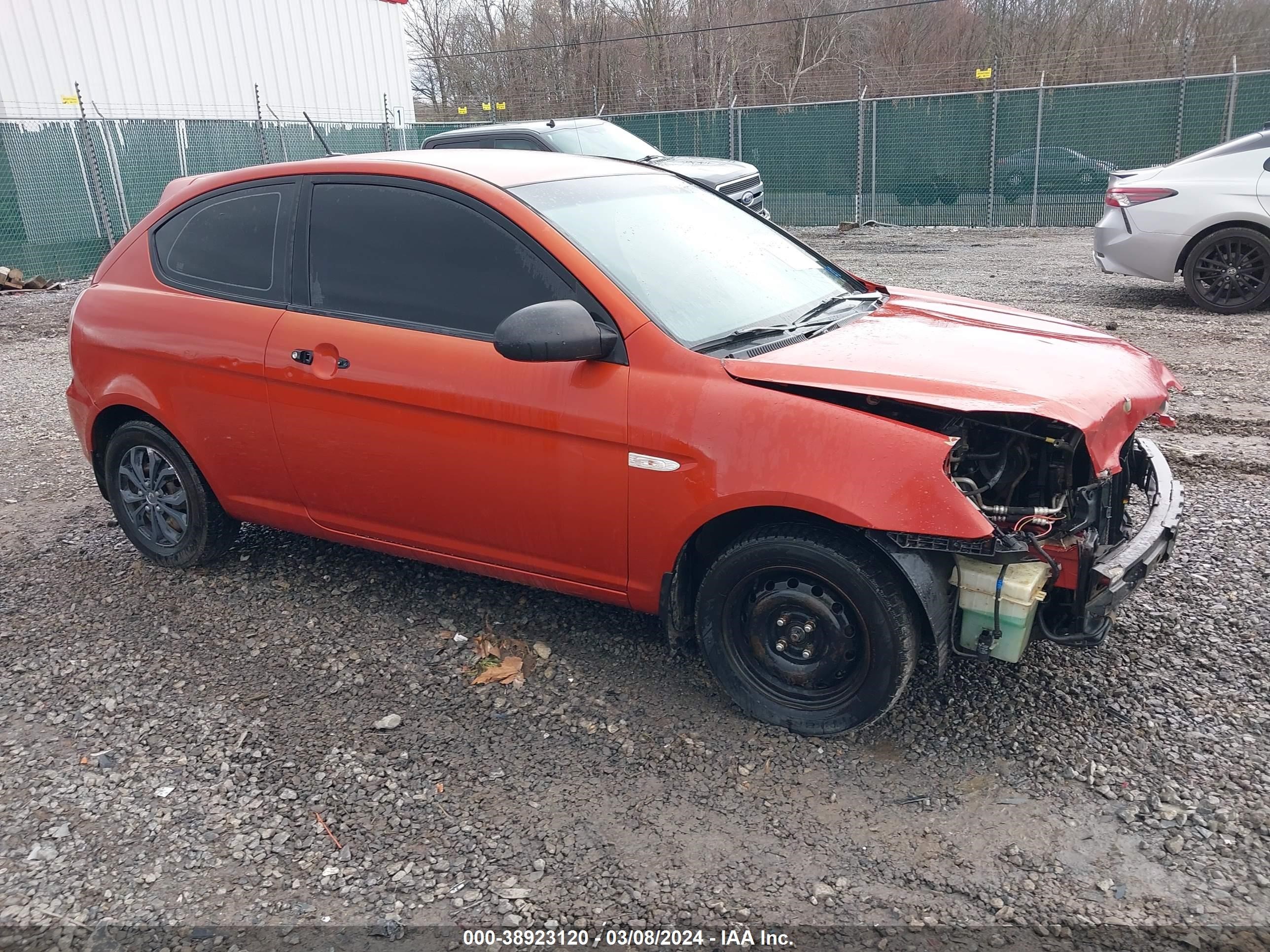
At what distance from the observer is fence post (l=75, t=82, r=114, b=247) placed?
15.7 metres

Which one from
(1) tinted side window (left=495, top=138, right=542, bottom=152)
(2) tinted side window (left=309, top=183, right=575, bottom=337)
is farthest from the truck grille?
(2) tinted side window (left=309, top=183, right=575, bottom=337)

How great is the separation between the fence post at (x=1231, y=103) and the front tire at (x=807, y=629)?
1713 centimetres

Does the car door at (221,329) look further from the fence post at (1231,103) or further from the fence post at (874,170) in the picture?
the fence post at (1231,103)

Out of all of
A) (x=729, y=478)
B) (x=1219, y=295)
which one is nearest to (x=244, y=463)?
(x=729, y=478)

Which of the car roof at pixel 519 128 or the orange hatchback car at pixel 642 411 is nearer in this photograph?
the orange hatchback car at pixel 642 411

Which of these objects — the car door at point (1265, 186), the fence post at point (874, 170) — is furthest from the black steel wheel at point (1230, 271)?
the fence post at point (874, 170)

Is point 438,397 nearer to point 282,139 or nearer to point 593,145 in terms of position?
point 593,145

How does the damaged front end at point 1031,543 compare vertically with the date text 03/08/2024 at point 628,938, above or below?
above

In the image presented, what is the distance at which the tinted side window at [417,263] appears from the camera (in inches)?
136

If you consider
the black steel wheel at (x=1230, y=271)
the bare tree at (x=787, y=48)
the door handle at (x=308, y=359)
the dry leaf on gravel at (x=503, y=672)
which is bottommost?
the dry leaf on gravel at (x=503, y=672)

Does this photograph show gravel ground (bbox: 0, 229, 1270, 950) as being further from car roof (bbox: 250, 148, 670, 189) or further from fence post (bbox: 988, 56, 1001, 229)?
fence post (bbox: 988, 56, 1001, 229)

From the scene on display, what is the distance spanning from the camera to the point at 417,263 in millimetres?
3646

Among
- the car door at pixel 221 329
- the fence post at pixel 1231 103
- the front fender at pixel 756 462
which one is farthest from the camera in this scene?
the fence post at pixel 1231 103

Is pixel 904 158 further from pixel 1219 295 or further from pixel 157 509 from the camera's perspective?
pixel 157 509
